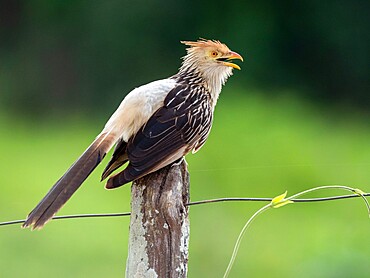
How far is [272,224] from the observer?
743cm

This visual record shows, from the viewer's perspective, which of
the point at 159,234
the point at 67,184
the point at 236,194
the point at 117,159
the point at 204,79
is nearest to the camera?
the point at 159,234

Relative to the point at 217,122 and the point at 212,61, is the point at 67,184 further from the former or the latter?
the point at 217,122

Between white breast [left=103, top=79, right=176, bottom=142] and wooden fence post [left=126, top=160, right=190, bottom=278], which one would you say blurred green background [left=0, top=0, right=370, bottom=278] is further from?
wooden fence post [left=126, top=160, right=190, bottom=278]

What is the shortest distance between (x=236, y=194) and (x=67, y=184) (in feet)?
Answer: 14.3

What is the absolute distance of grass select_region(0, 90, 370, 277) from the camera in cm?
670

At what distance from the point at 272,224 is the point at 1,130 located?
3.22 metres

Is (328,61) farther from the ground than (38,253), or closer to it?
farther from the ground

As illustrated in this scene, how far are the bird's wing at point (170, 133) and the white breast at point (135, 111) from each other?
24mm

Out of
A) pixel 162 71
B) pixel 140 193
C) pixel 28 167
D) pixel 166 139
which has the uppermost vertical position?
pixel 162 71

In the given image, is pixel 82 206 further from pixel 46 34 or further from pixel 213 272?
pixel 46 34

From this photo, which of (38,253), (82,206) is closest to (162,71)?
(82,206)

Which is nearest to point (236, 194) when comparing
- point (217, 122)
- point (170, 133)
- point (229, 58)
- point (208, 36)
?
point (217, 122)

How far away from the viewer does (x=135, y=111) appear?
12.1 feet

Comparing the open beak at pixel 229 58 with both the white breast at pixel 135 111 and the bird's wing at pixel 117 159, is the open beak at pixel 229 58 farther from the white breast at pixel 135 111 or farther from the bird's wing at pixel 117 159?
the bird's wing at pixel 117 159
